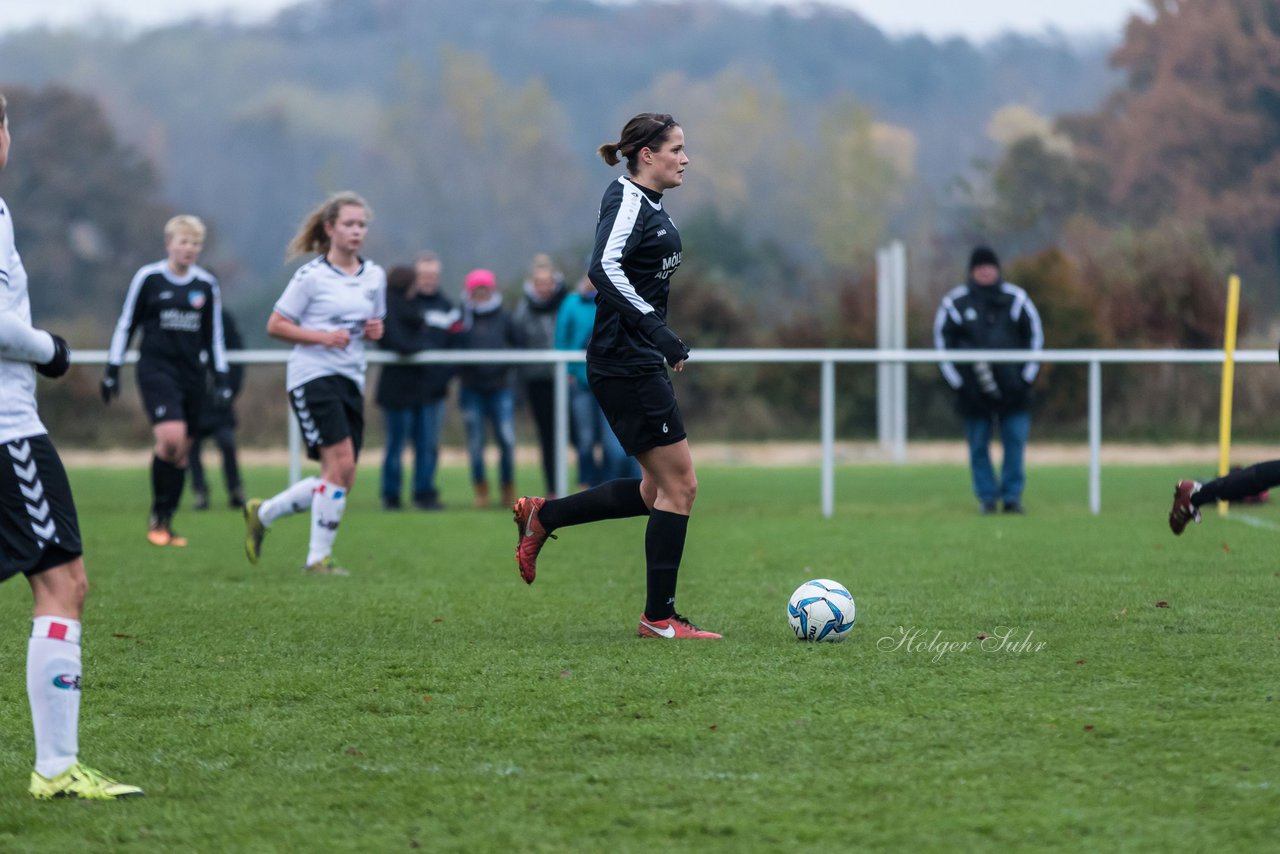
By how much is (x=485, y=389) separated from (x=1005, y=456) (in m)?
4.43

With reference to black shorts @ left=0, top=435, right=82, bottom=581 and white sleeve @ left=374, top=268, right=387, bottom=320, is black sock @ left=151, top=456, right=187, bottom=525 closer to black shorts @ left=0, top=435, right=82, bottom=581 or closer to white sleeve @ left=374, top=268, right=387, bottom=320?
white sleeve @ left=374, top=268, right=387, bottom=320

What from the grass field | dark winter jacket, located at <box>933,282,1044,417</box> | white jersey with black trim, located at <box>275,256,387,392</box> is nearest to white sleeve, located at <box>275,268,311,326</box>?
white jersey with black trim, located at <box>275,256,387,392</box>

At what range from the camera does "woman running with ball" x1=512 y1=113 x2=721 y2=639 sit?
20.8 ft

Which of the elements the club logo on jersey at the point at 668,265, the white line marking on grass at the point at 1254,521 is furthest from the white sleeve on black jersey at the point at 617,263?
the white line marking on grass at the point at 1254,521

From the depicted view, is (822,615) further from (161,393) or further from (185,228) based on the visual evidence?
(185,228)

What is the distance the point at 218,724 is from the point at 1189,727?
2821 millimetres

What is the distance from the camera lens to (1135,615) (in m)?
6.94

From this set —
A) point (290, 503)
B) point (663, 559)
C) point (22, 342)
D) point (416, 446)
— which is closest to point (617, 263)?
point (663, 559)

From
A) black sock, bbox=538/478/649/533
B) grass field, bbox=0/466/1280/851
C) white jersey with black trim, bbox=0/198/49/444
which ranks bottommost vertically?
grass field, bbox=0/466/1280/851

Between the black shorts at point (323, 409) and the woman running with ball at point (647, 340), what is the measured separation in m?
2.66

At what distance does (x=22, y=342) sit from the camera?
4203 millimetres

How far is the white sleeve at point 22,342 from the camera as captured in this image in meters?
4.20

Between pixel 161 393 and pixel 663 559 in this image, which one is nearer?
pixel 663 559

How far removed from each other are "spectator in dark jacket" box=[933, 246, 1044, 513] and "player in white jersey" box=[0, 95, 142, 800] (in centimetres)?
934
